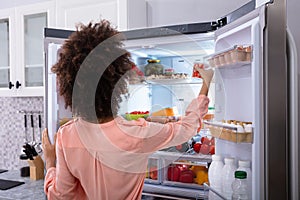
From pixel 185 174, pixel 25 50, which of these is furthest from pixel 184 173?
pixel 25 50

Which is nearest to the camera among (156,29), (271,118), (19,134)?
(271,118)

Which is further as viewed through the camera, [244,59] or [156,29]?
[156,29]

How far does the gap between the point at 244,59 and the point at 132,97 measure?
2.02ft

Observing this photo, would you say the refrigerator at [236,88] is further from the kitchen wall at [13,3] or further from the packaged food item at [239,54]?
the kitchen wall at [13,3]

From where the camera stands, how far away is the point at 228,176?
1208 millimetres

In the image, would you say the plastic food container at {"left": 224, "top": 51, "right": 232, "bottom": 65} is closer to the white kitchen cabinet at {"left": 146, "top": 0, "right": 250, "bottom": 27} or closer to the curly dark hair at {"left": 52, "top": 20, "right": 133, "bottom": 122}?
the curly dark hair at {"left": 52, "top": 20, "right": 133, "bottom": 122}

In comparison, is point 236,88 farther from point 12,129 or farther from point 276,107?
point 12,129

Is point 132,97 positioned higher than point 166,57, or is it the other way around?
point 166,57

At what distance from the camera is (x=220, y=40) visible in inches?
50.3

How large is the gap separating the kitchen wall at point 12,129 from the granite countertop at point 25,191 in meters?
0.35

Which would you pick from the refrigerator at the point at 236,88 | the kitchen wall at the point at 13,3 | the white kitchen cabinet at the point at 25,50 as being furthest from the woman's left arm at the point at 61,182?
the kitchen wall at the point at 13,3

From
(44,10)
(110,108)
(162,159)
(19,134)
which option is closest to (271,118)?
(110,108)

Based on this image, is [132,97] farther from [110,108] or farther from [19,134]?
[19,134]

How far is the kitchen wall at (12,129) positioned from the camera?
103 inches
